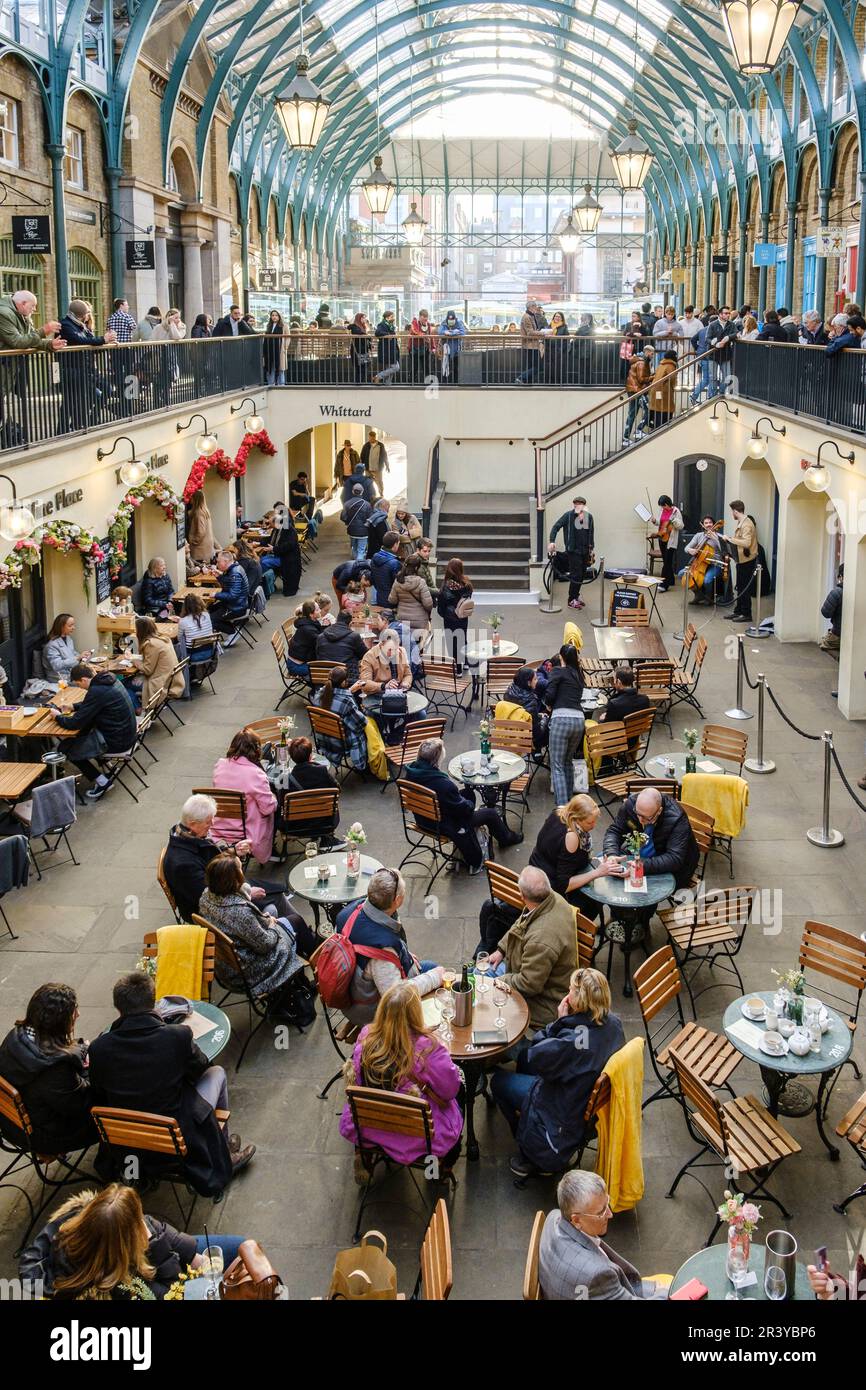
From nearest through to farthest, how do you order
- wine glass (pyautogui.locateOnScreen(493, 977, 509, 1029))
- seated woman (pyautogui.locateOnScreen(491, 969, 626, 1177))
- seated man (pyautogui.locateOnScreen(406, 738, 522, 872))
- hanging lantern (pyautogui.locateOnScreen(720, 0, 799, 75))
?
seated woman (pyautogui.locateOnScreen(491, 969, 626, 1177)) < wine glass (pyautogui.locateOnScreen(493, 977, 509, 1029)) < hanging lantern (pyautogui.locateOnScreen(720, 0, 799, 75)) < seated man (pyautogui.locateOnScreen(406, 738, 522, 872))

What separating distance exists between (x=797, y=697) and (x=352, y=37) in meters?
25.7

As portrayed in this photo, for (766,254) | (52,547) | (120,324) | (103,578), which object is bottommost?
(103,578)

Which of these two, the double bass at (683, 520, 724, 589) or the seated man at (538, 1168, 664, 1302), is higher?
the double bass at (683, 520, 724, 589)

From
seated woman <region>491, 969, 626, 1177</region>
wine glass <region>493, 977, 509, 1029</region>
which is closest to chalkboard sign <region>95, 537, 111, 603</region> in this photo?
wine glass <region>493, 977, 509, 1029</region>

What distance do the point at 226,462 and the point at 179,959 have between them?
13816 mm

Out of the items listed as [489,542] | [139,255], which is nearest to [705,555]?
[489,542]

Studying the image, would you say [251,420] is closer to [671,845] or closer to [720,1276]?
[671,845]

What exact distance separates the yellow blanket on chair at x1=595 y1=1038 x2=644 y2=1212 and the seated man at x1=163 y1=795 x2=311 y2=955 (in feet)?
8.67

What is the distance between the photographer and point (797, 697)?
1484 centimetres

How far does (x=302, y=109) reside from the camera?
1574cm

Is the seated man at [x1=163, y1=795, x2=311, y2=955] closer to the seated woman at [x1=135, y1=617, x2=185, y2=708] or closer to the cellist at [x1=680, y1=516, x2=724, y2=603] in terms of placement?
the seated woman at [x1=135, y1=617, x2=185, y2=708]

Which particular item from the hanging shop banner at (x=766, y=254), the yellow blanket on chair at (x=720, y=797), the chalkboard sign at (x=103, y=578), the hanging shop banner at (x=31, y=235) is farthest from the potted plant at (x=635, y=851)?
the hanging shop banner at (x=766, y=254)

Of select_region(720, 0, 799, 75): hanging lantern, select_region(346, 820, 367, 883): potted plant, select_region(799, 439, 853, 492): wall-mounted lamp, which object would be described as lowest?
select_region(346, 820, 367, 883): potted plant

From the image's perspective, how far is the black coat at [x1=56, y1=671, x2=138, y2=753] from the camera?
11234mm
